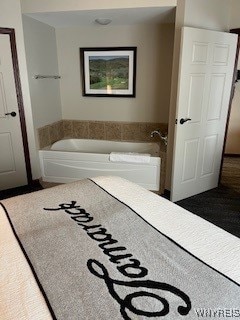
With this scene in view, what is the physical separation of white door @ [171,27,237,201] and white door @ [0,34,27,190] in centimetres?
196

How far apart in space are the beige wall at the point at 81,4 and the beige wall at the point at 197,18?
0.16m

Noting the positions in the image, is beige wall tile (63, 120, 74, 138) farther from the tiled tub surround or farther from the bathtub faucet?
the bathtub faucet

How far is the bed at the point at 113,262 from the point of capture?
0.73 metres

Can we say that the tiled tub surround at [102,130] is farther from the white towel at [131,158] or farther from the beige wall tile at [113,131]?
the white towel at [131,158]

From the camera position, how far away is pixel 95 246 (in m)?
1.01

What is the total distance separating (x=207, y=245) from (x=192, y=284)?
0.77 feet

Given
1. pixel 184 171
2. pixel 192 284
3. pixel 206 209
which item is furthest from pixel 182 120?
pixel 192 284

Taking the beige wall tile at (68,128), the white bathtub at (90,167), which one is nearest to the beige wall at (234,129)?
the white bathtub at (90,167)

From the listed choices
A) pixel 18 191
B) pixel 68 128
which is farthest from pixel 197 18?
pixel 18 191

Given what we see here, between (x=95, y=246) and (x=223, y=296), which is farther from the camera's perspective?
(x=95, y=246)

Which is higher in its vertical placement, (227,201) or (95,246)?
(95,246)

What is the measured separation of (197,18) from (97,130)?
201 cm

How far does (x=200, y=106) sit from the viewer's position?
2627 mm

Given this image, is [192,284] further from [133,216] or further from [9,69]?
[9,69]
